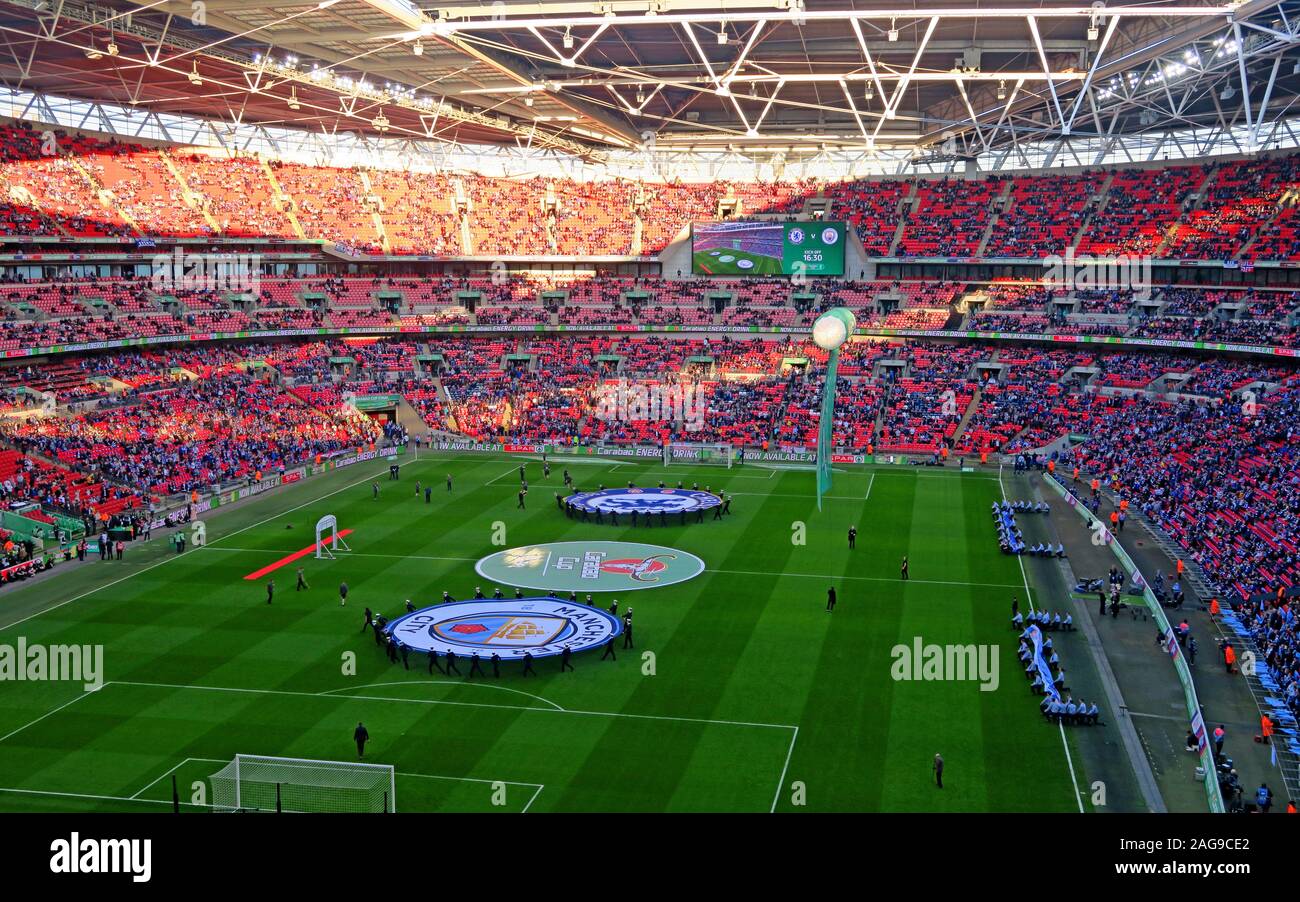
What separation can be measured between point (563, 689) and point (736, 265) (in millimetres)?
62846

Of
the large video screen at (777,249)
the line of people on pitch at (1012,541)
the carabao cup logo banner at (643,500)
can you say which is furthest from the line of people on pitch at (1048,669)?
the large video screen at (777,249)

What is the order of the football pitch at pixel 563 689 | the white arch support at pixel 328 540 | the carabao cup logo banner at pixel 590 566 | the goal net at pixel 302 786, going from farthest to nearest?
the white arch support at pixel 328 540, the carabao cup logo banner at pixel 590 566, the football pitch at pixel 563 689, the goal net at pixel 302 786

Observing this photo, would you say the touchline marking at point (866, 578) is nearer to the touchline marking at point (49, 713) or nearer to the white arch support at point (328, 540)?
the white arch support at point (328, 540)

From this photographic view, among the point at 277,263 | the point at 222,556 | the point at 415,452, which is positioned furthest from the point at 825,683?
the point at 277,263

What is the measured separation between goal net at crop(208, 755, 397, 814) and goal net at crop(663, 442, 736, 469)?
38.1 m

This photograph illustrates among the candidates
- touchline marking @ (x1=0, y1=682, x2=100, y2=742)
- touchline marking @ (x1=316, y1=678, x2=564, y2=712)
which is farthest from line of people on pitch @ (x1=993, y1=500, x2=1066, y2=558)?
touchline marking @ (x1=0, y1=682, x2=100, y2=742)

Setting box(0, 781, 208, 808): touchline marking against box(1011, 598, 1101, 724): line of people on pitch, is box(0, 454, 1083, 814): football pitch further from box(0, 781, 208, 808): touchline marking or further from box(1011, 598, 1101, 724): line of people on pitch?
box(1011, 598, 1101, 724): line of people on pitch

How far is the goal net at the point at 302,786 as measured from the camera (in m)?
19.7

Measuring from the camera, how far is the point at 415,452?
62.5 metres

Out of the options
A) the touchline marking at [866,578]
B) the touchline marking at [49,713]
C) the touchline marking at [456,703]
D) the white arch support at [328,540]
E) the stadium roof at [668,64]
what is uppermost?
the stadium roof at [668,64]

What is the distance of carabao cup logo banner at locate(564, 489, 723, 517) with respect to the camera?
147 feet

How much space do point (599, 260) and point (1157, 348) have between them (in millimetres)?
41543

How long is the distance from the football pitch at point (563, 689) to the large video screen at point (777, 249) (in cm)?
4387
